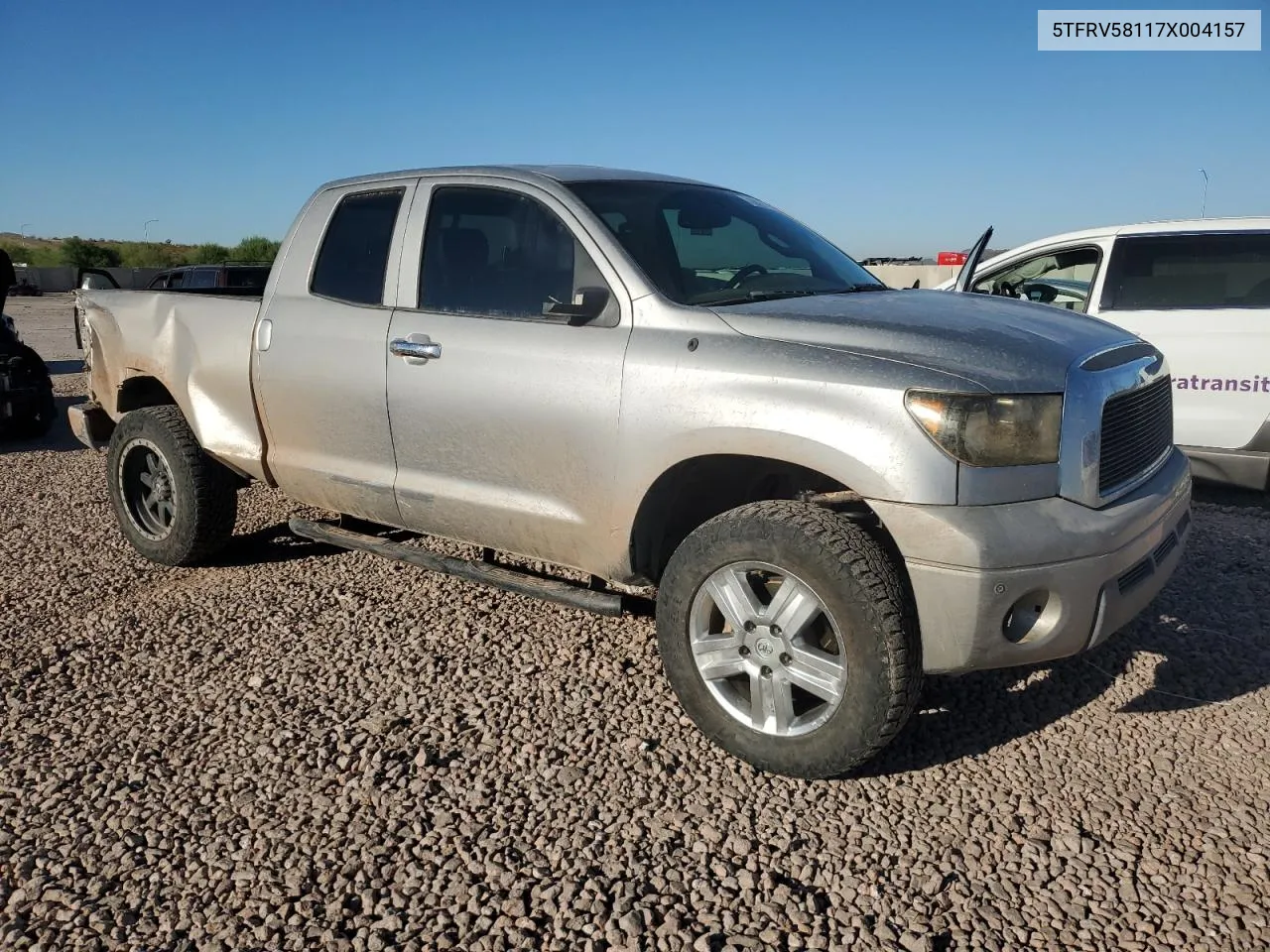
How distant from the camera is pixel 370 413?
167 inches

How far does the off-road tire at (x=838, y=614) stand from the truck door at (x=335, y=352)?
1.69 metres

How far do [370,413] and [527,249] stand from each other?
0.97 metres

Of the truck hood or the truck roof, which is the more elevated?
the truck roof

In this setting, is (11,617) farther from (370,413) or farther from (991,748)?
(991,748)

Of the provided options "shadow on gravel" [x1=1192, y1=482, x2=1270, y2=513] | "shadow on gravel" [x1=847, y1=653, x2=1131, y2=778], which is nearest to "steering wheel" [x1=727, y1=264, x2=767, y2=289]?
"shadow on gravel" [x1=847, y1=653, x2=1131, y2=778]

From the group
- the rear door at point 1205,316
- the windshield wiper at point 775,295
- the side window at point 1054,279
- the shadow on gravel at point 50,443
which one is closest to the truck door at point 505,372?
the windshield wiper at point 775,295

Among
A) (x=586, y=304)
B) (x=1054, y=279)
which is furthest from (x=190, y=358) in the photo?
(x=1054, y=279)

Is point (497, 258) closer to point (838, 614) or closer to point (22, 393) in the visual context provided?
point (838, 614)

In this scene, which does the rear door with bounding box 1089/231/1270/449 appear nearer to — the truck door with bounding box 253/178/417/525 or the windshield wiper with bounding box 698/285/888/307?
the windshield wiper with bounding box 698/285/888/307

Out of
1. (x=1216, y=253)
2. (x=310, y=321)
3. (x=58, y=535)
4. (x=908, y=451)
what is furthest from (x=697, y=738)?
(x=1216, y=253)

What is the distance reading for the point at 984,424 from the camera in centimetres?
286

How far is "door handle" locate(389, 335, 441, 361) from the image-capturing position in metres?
3.98

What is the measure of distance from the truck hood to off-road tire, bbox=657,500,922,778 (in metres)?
0.54

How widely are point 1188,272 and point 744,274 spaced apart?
162 inches
